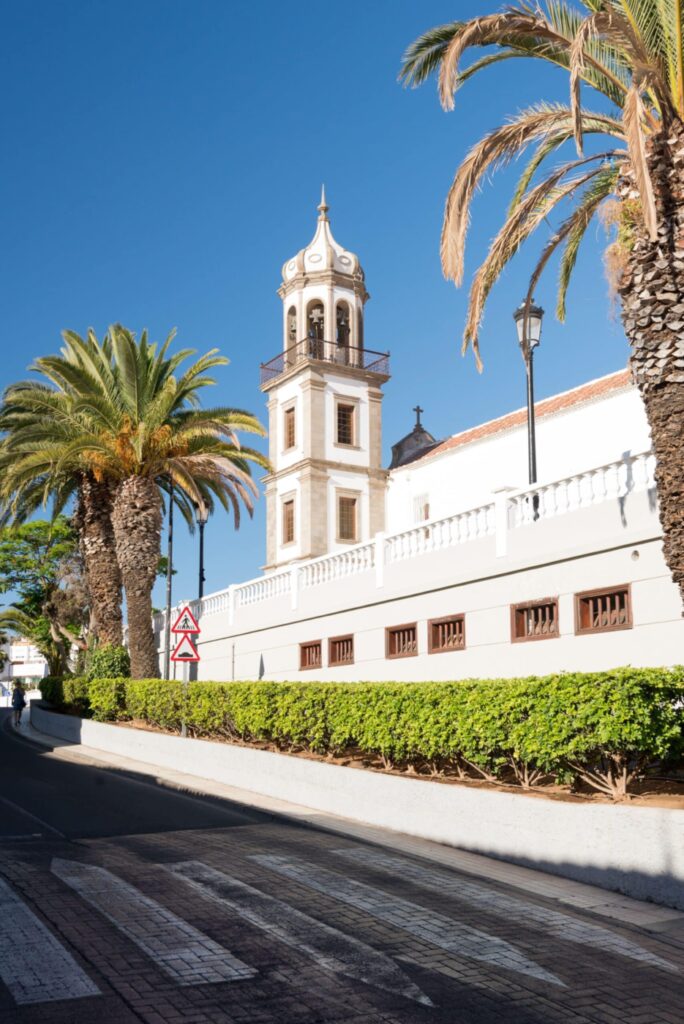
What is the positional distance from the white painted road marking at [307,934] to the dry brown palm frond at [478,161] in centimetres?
730

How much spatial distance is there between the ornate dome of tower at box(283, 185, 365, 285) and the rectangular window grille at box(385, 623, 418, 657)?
95.9 ft

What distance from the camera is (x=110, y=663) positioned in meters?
30.9

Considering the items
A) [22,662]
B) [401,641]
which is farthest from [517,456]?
[22,662]

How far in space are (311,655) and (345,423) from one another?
2298cm

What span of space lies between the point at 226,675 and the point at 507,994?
22.9 meters

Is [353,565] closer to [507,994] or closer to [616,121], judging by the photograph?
[616,121]

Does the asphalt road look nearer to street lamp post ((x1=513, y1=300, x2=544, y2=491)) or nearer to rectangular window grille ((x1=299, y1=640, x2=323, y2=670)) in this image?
street lamp post ((x1=513, y1=300, x2=544, y2=491))

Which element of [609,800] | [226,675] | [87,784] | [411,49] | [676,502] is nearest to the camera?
[676,502]

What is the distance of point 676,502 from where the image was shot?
1103 centimetres

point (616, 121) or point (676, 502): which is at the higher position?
point (616, 121)

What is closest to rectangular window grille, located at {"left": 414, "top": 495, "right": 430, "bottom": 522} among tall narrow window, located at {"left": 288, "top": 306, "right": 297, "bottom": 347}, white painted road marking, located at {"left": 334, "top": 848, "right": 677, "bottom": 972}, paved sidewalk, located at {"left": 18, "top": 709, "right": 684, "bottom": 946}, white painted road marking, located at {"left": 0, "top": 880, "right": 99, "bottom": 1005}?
tall narrow window, located at {"left": 288, "top": 306, "right": 297, "bottom": 347}

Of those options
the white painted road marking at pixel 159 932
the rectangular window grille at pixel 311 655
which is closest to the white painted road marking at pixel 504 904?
Answer: the white painted road marking at pixel 159 932

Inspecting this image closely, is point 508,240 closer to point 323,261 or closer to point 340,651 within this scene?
point 340,651

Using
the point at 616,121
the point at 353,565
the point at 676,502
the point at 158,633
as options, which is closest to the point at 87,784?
the point at 353,565
